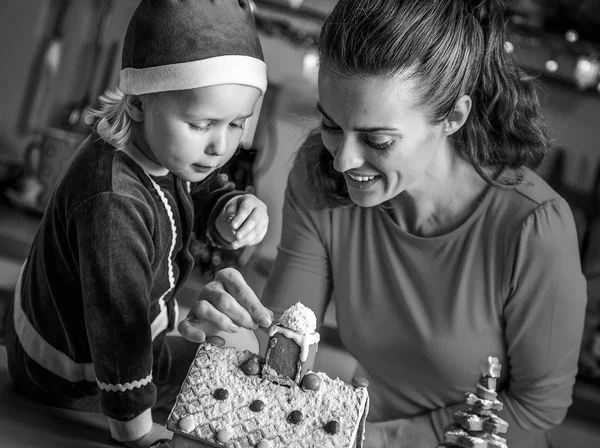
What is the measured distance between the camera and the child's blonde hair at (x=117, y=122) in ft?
3.43

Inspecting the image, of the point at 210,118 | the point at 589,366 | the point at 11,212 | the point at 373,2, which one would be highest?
the point at 373,2

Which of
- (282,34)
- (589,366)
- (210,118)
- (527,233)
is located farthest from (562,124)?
(210,118)

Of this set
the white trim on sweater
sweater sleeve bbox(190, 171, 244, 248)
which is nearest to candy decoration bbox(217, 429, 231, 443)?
the white trim on sweater

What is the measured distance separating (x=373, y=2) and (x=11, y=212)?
74.1 inches

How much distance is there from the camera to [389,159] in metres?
1.05

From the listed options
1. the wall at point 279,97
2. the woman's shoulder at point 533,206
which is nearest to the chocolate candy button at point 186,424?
the woman's shoulder at point 533,206

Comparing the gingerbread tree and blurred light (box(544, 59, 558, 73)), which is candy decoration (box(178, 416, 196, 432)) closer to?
the gingerbread tree

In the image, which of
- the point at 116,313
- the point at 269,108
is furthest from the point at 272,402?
the point at 269,108

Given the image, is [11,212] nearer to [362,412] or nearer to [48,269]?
[48,269]

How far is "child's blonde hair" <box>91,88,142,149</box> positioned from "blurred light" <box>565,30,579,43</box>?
4.75 feet

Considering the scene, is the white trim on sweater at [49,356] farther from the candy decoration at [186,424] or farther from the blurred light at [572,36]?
the blurred light at [572,36]

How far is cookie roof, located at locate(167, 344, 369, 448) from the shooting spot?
76cm

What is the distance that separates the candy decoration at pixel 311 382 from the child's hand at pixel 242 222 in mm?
385

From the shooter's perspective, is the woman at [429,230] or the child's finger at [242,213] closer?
the woman at [429,230]
